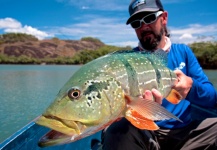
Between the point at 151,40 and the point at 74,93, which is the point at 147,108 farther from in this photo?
the point at 151,40

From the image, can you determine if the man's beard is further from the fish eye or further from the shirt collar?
the fish eye

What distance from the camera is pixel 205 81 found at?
10.1ft

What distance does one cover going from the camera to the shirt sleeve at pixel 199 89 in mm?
2789

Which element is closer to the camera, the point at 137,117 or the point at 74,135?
the point at 74,135

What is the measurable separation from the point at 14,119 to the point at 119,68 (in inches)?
448

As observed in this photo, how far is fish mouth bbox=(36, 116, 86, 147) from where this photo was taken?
176cm

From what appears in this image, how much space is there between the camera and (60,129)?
1752 millimetres

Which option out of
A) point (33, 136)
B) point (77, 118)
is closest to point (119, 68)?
point (77, 118)

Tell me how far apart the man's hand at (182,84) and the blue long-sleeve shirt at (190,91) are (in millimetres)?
110

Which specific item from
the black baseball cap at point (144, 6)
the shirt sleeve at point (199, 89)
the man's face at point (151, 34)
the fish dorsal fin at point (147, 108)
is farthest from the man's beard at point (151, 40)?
the fish dorsal fin at point (147, 108)

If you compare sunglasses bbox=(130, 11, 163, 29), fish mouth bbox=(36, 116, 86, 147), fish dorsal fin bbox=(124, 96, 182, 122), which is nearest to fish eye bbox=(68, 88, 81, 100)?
fish mouth bbox=(36, 116, 86, 147)

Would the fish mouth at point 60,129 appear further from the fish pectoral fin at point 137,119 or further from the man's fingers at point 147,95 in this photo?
the man's fingers at point 147,95

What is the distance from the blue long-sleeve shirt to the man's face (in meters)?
0.23

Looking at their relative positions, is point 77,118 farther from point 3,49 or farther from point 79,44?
point 79,44
